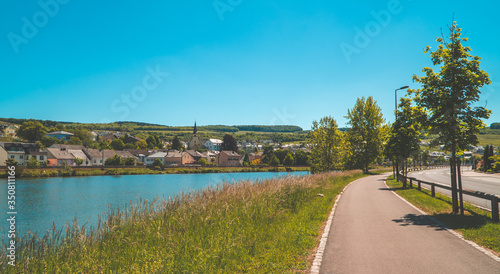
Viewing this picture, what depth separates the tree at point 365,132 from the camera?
1754 inches

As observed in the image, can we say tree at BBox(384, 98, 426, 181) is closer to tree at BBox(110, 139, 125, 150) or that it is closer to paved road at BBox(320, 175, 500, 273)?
paved road at BBox(320, 175, 500, 273)

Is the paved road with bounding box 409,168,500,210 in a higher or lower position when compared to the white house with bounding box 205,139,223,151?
lower

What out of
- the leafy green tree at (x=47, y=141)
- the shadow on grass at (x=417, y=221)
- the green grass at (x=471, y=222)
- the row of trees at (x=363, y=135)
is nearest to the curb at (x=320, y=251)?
the shadow on grass at (x=417, y=221)

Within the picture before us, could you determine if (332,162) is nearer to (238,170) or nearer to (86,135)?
(238,170)

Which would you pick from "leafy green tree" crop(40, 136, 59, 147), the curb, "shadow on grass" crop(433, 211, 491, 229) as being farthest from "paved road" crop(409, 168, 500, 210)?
"leafy green tree" crop(40, 136, 59, 147)

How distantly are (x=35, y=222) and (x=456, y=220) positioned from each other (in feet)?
74.3

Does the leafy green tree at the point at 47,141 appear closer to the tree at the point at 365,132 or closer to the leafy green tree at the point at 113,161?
the leafy green tree at the point at 113,161

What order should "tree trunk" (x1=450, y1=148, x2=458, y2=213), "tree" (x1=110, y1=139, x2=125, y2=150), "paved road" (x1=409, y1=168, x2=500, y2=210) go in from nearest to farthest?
"tree trunk" (x1=450, y1=148, x2=458, y2=213) < "paved road" (x1=409, y1=168, x2=500, y2=210) < "tree" (x1=110, y1=139, x2=125, y2=150)

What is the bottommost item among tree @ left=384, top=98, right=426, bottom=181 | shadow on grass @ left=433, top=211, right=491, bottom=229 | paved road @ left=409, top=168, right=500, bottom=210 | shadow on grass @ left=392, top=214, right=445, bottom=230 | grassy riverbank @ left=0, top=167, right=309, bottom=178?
grassy riverbank @ left=0, top=167, right=309, bottom=178

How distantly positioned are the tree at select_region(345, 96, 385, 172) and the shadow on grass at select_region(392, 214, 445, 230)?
1360 inches

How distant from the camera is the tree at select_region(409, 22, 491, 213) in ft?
36.2

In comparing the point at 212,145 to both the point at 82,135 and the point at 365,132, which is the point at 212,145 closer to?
the point at 82,135

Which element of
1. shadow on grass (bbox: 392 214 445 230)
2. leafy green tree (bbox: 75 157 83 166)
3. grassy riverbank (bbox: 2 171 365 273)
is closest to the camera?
grassy riverbank (bbox: 2 171 365 273)

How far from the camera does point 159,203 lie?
389 inches
